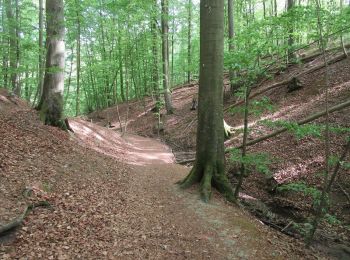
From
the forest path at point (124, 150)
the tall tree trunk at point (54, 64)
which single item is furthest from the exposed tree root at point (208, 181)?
the tall tree trunk at point (54, 64)

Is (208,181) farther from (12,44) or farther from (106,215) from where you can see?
(12,44)

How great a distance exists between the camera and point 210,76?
762 cm

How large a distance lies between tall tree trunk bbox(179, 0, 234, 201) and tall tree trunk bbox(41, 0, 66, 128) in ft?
17.9

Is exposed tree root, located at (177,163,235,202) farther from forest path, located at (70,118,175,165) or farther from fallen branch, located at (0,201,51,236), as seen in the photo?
forest path, located at (70,118,175,165)

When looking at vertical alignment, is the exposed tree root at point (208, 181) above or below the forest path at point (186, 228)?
above

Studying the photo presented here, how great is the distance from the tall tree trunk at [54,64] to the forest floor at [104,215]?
4.43 ft

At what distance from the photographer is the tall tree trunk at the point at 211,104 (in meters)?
7.52

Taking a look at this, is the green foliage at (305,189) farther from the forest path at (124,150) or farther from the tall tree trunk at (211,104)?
the forest path at (124,150)

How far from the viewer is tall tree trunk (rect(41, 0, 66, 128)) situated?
34.0ft

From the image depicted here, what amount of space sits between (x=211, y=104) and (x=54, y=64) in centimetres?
606

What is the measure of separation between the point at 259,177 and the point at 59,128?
702 cm

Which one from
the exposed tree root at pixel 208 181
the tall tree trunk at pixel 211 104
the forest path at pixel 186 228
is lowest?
the forest path at pixel 186 228

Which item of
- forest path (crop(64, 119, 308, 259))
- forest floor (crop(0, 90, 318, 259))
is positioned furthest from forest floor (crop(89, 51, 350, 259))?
forest path (crop(64, 119, 308, 259))

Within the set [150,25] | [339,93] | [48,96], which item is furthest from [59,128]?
[150,25]
